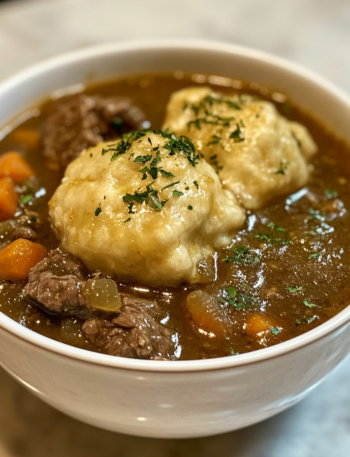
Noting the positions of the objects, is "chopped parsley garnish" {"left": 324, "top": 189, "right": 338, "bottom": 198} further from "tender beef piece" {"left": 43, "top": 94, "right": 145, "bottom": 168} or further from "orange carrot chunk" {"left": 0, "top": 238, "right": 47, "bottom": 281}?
"orange carrot chunk" {"left": 0, "top": 238, "right": 47, "bottom": 281}

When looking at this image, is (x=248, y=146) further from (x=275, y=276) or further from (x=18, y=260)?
(x=18, y=260)

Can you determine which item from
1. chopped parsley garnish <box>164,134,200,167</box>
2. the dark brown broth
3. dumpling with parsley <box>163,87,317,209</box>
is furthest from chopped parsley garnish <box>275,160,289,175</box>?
chopped parsley garnish <box>164,134,200,167</box>

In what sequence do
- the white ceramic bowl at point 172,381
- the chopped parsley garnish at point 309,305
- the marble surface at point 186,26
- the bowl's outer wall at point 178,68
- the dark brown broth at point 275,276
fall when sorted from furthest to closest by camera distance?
the marble surface at point 186,26
the bowl's outer wall at point 178,68
the chopped parsley garnish at point 309,305
the dark brown broth at point 275,276
the white ceramic bowl at point 172,381

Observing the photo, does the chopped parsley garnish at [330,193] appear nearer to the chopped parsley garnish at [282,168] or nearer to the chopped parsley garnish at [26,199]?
the chopped parsley garnish at [282,168]

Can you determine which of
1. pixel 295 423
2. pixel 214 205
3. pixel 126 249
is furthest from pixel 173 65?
pixel 295 423

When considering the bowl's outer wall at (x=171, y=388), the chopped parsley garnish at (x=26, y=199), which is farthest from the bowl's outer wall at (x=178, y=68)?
the bowl's outer wall at (x=171, y=388)

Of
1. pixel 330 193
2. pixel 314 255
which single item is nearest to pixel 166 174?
pixel 314 255

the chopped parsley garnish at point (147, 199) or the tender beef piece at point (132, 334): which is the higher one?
the chopped parsley garnish at point (147, 199)
